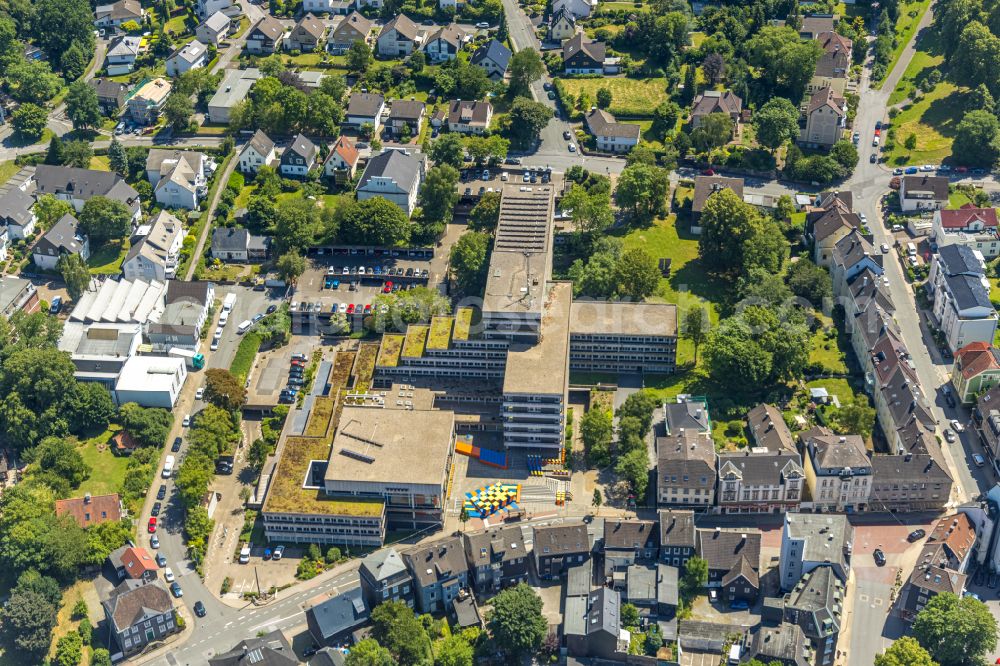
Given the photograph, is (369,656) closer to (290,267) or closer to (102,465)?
(102,465)

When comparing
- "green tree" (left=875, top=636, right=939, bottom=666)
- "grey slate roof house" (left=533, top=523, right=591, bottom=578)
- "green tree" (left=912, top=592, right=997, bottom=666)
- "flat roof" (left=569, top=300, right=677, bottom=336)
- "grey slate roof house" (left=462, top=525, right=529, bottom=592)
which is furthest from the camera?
"flat roof" (left=569, top=300, right=677, bottom=336)

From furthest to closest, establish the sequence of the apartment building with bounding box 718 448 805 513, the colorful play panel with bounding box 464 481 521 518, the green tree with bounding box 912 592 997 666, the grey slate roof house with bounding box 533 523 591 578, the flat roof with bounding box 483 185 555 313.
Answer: the flat roof with bounding box 483 185 555 313
the colorful play panel with bounding box 464 481 521 518
the apartment building with bounding box 718 448 805 513
the grey slate roof house with bounding box 533 523 591 578
the green tree with bounding box 912 592 997 666

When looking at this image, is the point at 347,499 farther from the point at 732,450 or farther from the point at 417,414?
the point at 732,450

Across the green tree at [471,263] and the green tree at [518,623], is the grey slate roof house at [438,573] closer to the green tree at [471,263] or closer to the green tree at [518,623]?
the green tree at [518,623]

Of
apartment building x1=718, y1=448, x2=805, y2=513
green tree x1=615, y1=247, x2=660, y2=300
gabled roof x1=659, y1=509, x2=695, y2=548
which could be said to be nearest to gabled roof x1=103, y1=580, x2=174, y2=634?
gabled roof x1=659, y1=509, x2=695, y2=548

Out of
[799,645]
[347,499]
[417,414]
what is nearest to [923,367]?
[799,645]

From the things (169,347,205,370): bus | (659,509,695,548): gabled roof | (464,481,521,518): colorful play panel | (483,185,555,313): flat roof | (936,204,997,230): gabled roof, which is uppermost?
(936,204,997,230): gabled roof

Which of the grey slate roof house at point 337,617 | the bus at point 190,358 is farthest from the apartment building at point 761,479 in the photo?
the bus at point 190,358

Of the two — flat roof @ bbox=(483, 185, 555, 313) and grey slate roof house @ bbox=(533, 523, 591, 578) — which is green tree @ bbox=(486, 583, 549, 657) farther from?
flat roof @ bbox=(483, 185, 555, 313)
